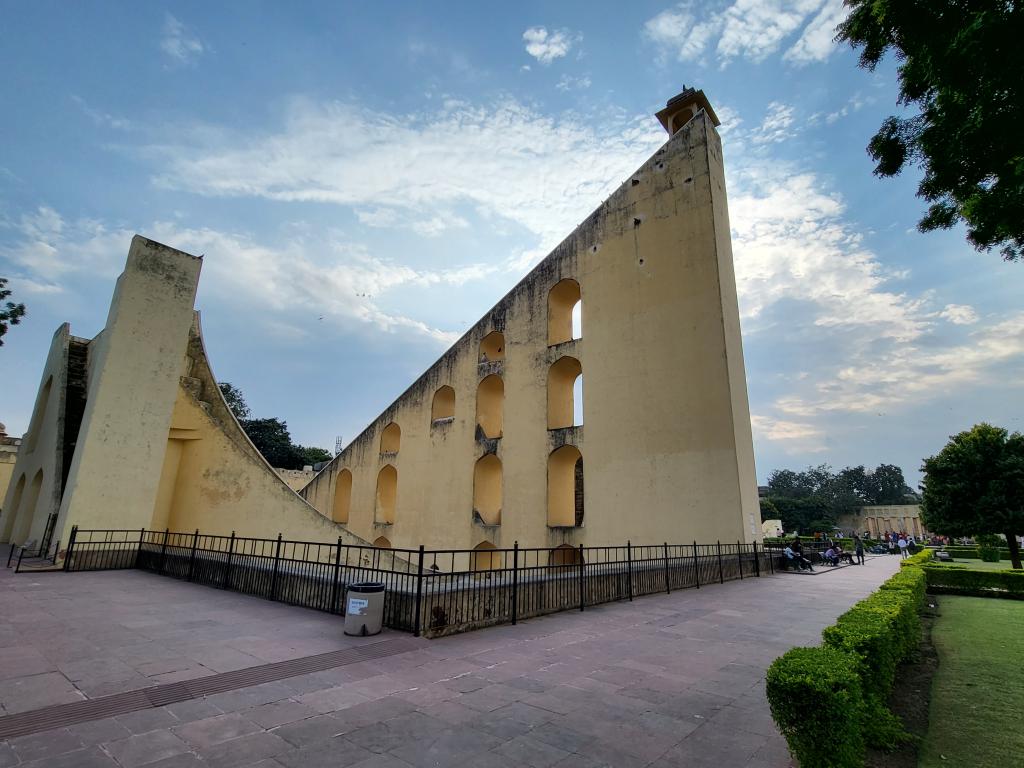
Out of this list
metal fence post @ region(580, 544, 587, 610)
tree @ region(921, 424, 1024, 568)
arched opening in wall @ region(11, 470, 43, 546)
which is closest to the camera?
metal fence post @ region(580, 544, 587, 610)

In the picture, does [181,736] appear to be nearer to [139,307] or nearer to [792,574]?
→ [139,307]

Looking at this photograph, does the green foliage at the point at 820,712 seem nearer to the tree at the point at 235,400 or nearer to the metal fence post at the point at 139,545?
the metal fence post at the point at 139,545

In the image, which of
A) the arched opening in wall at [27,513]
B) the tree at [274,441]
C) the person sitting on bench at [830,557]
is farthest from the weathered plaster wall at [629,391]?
the tree at [274,441]

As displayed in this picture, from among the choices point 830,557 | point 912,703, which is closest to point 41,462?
point 912,703

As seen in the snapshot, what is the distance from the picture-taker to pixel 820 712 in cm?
264

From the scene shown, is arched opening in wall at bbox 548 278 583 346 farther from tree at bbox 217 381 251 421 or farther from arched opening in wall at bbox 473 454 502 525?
tree at bbox 217 381 251 421

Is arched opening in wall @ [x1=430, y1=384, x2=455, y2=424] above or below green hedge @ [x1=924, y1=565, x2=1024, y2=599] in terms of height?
above

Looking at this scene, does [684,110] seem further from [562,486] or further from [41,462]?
[41,462]

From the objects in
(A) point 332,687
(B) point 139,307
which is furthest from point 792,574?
(B) point 139,307

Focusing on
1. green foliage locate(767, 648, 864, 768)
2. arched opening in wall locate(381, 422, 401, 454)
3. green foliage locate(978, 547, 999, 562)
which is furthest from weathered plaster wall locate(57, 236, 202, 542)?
green foliage locate(978, 547, 999, 562)

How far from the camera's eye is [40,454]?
16219 millimetres

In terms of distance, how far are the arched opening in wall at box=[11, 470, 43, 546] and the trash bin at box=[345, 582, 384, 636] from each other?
1623 cm

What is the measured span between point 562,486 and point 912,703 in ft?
44.8

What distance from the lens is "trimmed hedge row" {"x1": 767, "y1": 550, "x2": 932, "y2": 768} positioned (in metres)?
2.62
